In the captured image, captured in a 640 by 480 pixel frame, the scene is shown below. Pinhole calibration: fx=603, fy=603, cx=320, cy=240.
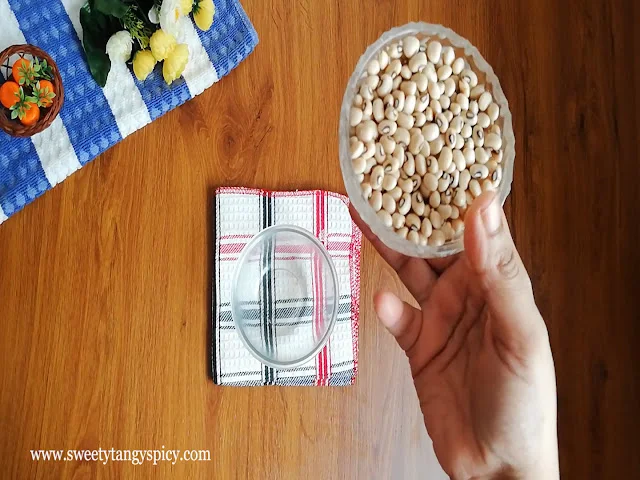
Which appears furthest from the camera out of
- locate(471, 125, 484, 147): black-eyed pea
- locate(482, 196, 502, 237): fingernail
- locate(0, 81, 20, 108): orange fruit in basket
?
locate(0, 81, 20, 108): orange fruit in basket

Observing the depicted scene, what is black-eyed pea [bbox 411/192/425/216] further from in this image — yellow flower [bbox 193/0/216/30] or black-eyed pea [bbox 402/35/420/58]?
yellow flower [bbox 193/0/216/30]

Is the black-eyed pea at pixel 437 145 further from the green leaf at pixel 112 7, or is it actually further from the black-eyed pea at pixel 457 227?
the green leaf at pixel 112 7

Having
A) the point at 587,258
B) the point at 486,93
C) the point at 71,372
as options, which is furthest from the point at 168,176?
the point at 587,258

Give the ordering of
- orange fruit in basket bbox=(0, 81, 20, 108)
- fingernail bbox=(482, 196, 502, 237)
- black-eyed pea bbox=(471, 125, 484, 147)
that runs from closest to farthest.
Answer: fingernail bbox=(482, 196, 502, 237)
black-eyed pea bbox=(471, 125, 484, 147)
orange fruit in basket bbox=(0, 81, 20, 108)

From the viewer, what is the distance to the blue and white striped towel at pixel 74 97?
2.32 ft

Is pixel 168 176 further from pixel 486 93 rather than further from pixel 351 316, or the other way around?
pixel 486 93

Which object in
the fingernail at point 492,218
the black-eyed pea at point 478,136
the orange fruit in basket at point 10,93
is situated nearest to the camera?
the fingernail at point 492,218

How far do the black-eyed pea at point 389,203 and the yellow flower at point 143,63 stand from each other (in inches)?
13.7

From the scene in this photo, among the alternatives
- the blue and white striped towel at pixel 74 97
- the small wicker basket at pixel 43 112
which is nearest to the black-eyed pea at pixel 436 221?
the blue and white striped towel at pixel 74 97

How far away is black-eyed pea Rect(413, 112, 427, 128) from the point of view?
21.6 inches

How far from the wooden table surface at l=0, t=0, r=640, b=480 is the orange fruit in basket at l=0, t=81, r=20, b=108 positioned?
104 millimetres

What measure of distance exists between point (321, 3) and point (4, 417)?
0.62 metres

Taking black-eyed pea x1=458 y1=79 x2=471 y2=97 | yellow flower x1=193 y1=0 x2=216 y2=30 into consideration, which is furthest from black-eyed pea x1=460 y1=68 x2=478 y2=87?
yellow flower x1=193 y1=0 x2=216 y2=30

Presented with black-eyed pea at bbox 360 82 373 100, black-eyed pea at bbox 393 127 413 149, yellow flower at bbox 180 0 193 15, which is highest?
yellow flower at bbox 180 0 193 15
